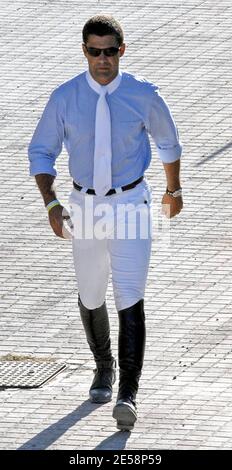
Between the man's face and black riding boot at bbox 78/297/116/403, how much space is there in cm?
132

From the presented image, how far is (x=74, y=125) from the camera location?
7984 mm

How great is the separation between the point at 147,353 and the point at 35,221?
2.68 meters

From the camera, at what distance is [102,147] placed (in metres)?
7.93

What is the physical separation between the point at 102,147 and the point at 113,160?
10 centimetres

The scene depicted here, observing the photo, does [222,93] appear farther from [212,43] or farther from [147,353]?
[147,353]

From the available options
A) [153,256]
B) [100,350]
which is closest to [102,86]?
[100,350]

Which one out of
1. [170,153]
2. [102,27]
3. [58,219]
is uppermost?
[102,27]

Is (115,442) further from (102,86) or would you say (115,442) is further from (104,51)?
(104,51)

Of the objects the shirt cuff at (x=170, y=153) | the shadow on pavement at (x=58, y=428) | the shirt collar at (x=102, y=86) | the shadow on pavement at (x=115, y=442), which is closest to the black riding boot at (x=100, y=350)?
the shadow on pavement at (x=58, y=428)

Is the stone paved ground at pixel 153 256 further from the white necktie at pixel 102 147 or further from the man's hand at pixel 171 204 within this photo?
the white necktie at pixel 102 147

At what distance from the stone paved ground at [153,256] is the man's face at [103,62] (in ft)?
5.91

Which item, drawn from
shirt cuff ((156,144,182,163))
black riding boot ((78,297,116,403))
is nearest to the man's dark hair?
shirt cuff ((156,144,182,163))

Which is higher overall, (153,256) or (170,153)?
(170,153)

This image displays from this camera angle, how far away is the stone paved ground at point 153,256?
8.09 metres
